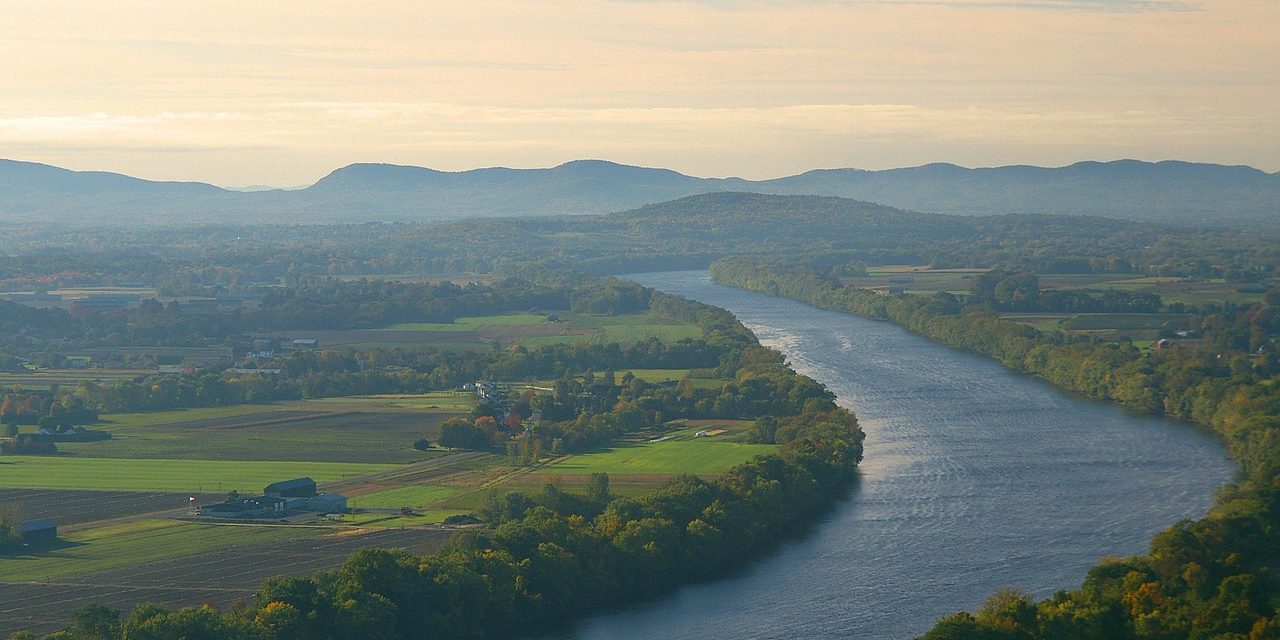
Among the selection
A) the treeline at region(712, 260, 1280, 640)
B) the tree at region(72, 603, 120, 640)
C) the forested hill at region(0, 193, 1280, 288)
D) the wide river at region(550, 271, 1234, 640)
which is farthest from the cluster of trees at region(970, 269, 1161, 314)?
the tree at region(72, 603, 120, 640)

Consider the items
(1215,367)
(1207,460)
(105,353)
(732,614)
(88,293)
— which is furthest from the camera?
(88,293)

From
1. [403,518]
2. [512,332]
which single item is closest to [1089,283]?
[512,332]

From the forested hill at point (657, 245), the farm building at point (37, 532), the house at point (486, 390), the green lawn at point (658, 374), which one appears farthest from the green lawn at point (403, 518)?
the forested hill at point (657, 245)

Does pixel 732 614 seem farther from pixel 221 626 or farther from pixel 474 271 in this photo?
pixel 474 271

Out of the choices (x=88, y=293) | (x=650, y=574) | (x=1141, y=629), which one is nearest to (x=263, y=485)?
(x=650, y=574)

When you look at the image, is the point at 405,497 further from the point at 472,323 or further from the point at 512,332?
the point at 472,323

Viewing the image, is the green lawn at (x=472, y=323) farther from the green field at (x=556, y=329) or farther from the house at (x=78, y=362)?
the house at (x=78, y=362)
